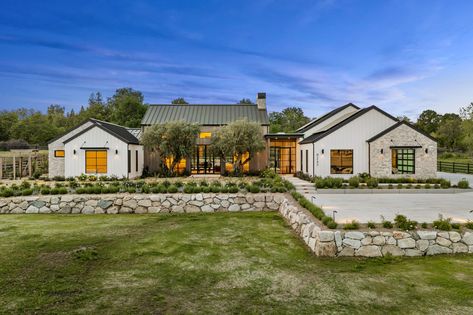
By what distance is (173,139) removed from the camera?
2138 centimetres

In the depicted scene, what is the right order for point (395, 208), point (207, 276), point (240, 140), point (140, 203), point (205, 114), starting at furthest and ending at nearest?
point (205, 114) < point (240, 140) < point (140, 203) < point (395, 208) < point (207, 276)

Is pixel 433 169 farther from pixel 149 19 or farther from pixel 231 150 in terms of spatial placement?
pixel 149 19

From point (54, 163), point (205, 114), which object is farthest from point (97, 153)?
point (205, 114)

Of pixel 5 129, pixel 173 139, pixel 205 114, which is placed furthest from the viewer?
pixel 5 129

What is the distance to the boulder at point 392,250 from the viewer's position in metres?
7.21

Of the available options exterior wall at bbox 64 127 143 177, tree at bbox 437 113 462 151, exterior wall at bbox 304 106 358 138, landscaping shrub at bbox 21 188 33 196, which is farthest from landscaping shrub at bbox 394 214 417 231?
tree at bbox 437 113 462 151

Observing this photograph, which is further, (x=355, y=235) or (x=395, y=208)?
(x=395, y=208)

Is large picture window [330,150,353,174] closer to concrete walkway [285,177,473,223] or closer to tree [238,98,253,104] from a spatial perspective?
concrete walkway [285,177,473,223]

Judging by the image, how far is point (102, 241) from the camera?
8.41 m

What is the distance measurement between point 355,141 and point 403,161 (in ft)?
11.2

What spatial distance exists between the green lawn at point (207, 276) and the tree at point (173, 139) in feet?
40.2

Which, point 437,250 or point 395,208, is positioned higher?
point 395,208

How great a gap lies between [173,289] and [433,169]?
1952cm

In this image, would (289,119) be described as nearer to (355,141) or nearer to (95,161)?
(355,141)
